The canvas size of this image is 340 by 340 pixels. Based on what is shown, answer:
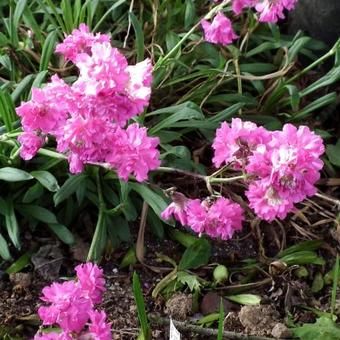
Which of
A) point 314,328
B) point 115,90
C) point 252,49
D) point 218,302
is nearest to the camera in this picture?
point 115,90

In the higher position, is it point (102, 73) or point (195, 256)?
point (102, 73)

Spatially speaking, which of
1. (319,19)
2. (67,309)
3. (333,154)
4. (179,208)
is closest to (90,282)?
(67,309)

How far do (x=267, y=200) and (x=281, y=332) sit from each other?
1.95ft

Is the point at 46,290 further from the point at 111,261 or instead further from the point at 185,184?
the point at 185,184

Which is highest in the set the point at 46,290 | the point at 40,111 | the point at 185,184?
the point at 40,111

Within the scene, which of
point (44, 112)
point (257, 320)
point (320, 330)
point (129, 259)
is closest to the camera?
point (44, 112)

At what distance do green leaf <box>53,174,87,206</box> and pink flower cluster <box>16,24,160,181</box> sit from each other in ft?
1.31

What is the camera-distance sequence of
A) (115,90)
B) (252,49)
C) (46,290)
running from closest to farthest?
(115,90) < (46,290) < (252,49)

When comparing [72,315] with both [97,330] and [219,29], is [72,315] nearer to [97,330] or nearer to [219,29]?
[97,330]

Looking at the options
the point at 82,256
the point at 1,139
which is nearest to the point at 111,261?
the point at 82,256

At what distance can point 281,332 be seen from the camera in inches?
96.6

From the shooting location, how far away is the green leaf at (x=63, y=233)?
2674mm

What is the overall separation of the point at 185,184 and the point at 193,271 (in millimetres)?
370

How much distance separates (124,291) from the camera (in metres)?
2.66
